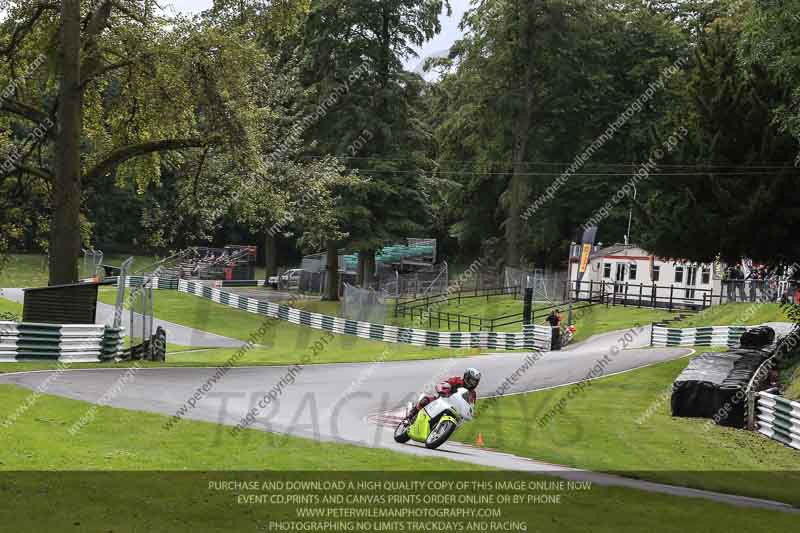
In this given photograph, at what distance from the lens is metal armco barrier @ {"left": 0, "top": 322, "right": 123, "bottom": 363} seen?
73.9ft

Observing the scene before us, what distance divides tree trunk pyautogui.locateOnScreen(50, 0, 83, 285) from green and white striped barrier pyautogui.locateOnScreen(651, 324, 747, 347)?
23.9 meters

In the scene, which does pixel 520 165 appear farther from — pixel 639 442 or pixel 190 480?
pixel 190 480

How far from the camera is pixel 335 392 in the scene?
75.7ft

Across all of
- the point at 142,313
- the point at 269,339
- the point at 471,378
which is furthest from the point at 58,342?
the point at 269,339

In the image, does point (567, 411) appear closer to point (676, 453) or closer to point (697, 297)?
point (676, 453)

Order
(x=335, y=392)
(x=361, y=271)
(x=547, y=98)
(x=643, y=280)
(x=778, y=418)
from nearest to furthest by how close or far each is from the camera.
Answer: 1. (x=778, y=418)
2. (x=335, y=392)
3. (x=643, y=280)
4. (x=361, y=271)
5. (x=547, y=98)

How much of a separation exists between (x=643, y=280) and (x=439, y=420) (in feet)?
139

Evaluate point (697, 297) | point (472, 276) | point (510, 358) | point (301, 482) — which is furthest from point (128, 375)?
point (472, 276)

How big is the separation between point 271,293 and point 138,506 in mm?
57875

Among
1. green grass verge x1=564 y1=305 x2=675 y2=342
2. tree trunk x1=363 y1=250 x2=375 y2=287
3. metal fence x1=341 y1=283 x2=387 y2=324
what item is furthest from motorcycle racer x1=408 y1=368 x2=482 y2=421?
tree trunk x1=363 y1=250 x2=375 y2=287

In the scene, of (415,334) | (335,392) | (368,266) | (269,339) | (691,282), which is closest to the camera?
(335,392)

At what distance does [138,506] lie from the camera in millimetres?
9781

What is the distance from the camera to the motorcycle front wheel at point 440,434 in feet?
48.9

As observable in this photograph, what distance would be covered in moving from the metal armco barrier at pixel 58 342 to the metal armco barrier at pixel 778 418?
16.0m
